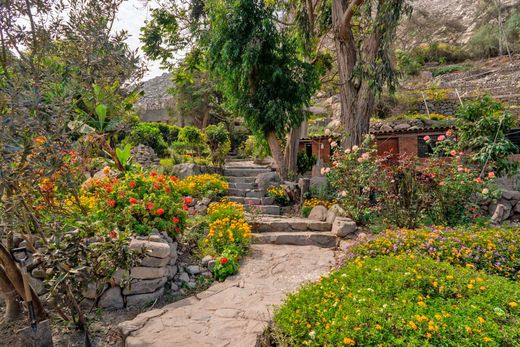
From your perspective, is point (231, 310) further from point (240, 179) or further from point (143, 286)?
point (240, 179)

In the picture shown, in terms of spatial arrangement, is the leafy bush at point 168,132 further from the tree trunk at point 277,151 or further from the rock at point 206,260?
the rock at point 206,260

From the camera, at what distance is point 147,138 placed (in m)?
12.1

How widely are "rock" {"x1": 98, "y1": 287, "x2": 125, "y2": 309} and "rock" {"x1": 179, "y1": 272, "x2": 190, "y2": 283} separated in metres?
0.85

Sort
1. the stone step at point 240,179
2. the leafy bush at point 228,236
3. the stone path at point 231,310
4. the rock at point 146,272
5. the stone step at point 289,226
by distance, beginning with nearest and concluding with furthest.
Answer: the stone path at point 231,310 → the rock at point 146,272 → the leafy bush at point 228,236 → the stone step at point 289,226 → the stone step at point 240,179

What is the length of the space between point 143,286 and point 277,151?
712cm

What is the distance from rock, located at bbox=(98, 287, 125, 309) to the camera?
3.54 metres

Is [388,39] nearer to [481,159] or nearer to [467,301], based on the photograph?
[481,159]

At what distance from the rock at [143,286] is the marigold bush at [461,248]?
2.74 m

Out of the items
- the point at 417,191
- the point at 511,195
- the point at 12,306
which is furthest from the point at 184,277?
the point at 511,195

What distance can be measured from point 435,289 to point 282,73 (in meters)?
7.80

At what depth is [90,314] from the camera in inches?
133

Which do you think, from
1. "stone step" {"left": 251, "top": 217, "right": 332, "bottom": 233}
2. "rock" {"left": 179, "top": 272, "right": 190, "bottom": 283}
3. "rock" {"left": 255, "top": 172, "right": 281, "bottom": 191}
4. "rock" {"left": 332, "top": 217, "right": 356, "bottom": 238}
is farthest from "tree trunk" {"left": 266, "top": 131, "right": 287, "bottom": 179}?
"rock" {"left": 179, "top": 272, "right": 190, "bottom": 283}

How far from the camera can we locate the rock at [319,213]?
7076 millimetres

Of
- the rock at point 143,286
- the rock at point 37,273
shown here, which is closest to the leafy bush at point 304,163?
the rock at point 143,286
